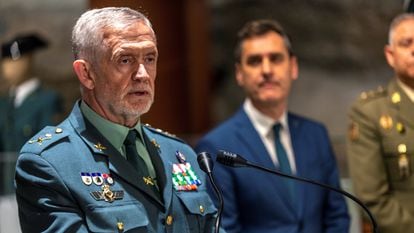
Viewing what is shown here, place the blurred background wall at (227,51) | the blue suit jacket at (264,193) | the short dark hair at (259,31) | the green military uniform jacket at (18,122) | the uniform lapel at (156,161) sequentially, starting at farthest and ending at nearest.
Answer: the blurred background wall at (227,51) < the green military uniform jacket at (18,122) < the short dark hair at (259,31) < the blue suit jacket at (264,193) < the uniform lapel at (156,161)

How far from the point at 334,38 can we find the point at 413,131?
191 centimetres

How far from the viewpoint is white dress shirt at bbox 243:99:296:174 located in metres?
3.10

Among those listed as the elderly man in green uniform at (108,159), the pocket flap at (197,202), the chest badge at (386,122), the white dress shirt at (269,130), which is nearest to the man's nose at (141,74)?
the elderly man in green uniform at (108,159)

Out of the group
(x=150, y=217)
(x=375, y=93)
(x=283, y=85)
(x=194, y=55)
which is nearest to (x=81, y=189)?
(x=150, y=217)

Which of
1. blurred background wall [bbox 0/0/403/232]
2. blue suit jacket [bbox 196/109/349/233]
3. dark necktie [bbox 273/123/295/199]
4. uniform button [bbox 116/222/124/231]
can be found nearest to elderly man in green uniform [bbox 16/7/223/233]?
uniform button [bbox 116/222/124/231]

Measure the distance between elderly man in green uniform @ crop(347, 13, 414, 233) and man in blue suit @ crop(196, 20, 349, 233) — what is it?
13cm

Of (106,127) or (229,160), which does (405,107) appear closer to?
(229,160)

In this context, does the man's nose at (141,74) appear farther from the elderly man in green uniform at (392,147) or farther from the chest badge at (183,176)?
the elderly man in green uniform at (392,147)

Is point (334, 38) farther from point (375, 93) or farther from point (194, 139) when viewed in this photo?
point (375, 93)

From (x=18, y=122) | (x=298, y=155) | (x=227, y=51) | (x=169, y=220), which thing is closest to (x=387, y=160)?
(x=298, y=155)

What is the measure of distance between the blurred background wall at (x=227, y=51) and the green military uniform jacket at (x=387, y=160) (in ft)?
3.39

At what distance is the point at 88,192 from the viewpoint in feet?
6.81

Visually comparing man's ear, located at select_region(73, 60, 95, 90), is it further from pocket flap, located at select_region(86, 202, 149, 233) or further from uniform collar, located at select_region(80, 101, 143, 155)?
pocket flap, located at select_region(86, 202, 149, 233)

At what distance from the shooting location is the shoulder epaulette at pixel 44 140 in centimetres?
210
